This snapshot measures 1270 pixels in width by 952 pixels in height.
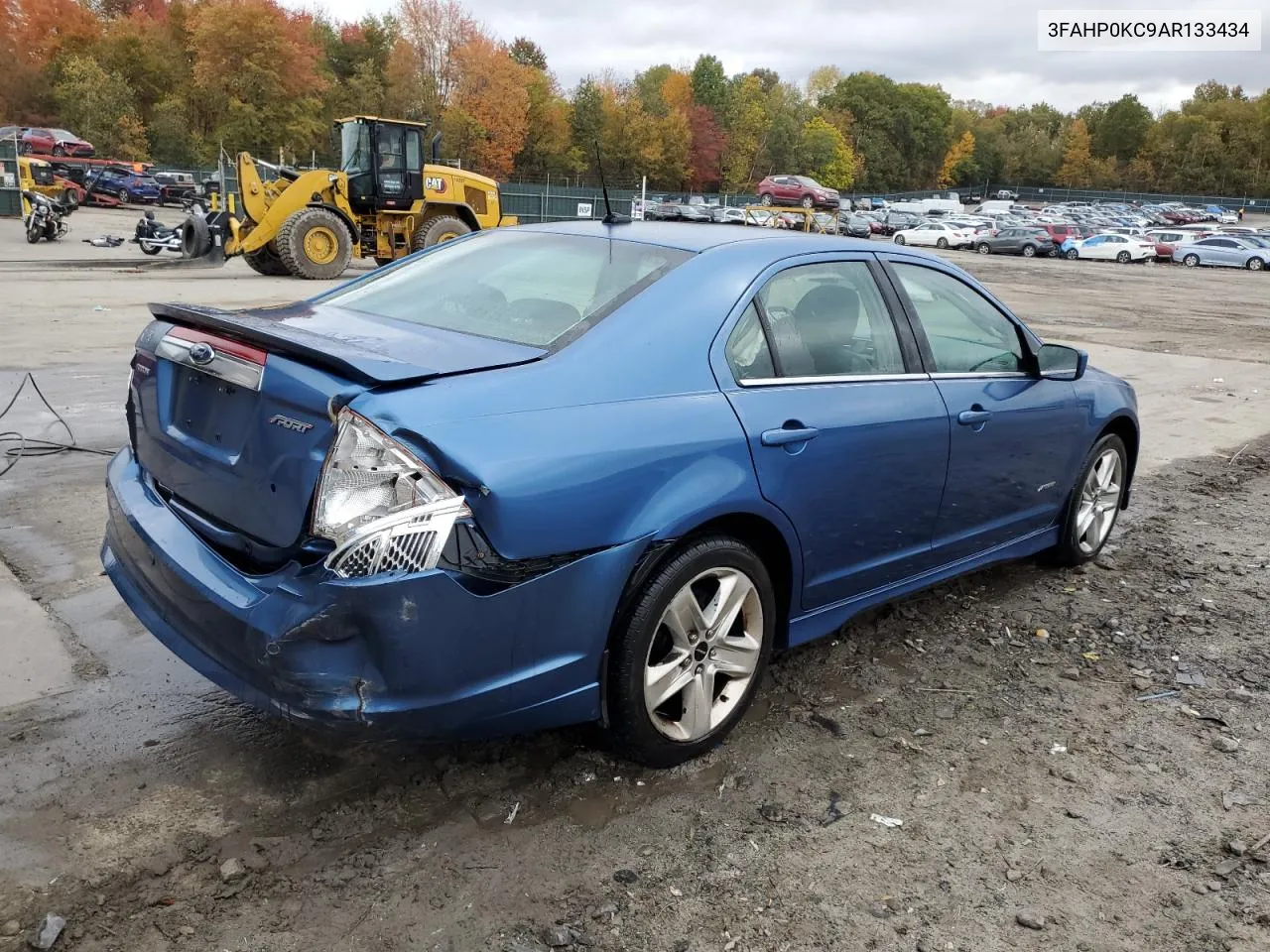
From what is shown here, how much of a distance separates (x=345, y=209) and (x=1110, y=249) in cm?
3790

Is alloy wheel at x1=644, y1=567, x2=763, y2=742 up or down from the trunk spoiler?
down

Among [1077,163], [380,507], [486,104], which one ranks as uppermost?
[1077,163]

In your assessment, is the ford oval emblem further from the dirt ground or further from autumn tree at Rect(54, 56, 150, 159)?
autumn tree at Rect(54, 56, 150, 159)

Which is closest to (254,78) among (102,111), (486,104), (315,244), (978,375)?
(102,111)

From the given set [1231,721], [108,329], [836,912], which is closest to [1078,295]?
[108,329]

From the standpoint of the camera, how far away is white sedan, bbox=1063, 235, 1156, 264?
150ft

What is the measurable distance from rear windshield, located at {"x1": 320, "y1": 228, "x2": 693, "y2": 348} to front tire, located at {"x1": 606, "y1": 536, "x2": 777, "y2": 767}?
2.61 feet

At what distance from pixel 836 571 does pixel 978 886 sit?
115 cm

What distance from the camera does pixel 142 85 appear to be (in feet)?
228

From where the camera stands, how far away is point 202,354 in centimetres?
291

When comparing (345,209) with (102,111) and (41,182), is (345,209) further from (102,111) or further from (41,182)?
(102,111)

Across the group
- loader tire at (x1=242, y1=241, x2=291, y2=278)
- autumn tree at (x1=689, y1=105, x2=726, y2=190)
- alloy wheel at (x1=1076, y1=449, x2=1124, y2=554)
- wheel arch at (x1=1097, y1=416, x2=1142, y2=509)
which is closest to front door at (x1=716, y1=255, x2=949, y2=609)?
alloy wheel at (x1=1076, y1=449, x2=1124, y2=554)

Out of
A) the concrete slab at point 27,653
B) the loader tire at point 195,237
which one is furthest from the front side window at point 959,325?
the loader tire at point 195,237

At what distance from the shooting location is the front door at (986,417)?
159 inches
